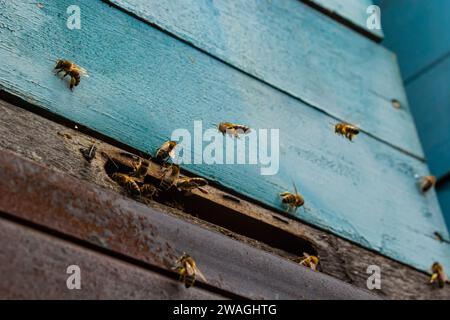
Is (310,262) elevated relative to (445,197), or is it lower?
lower

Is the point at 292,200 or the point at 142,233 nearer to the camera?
the point at 142,233

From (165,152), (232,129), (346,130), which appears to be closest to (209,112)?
(232,129)

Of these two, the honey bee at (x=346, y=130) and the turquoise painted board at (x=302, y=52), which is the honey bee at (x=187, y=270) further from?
the honey bee at (x=346, y=130)

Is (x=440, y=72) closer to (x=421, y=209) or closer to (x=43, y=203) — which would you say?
(x=421, y=209)

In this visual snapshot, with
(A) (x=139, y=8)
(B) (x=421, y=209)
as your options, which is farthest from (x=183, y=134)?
(B) (x=421, y=209)

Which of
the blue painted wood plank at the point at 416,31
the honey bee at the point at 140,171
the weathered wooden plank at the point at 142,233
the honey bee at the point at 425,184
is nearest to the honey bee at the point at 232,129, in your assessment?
the honey bee at the point at 140,171

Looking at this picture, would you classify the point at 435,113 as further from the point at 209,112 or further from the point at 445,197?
the point at 209,112
